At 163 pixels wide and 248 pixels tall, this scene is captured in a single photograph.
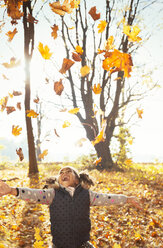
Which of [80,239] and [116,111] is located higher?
[116,111]

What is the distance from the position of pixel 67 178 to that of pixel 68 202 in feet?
0.98

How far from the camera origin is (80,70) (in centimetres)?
983

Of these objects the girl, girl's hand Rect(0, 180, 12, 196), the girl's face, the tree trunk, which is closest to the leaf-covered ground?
the girl

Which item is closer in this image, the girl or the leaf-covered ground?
the girl

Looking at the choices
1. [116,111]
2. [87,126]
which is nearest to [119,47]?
[116,111]

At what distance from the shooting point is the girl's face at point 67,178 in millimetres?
2652

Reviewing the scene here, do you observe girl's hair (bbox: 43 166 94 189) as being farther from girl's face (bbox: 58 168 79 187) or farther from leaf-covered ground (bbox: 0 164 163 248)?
leaf-covered ground (bbox: 0 164 163 248)

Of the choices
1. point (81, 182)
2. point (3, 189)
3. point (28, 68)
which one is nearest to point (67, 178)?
point (81, 182)

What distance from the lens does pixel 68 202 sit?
2.54 metres

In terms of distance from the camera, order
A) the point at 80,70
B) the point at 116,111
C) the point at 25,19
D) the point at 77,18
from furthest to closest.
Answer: the point at 116,111
the point at 80,70
the point at 77,18
the point at 25,19

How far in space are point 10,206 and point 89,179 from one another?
3.33m

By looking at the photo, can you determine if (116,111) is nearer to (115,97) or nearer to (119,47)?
(115,97)

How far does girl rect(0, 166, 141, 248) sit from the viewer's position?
253 cm

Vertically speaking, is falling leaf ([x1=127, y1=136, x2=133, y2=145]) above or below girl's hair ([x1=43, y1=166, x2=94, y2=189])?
above
